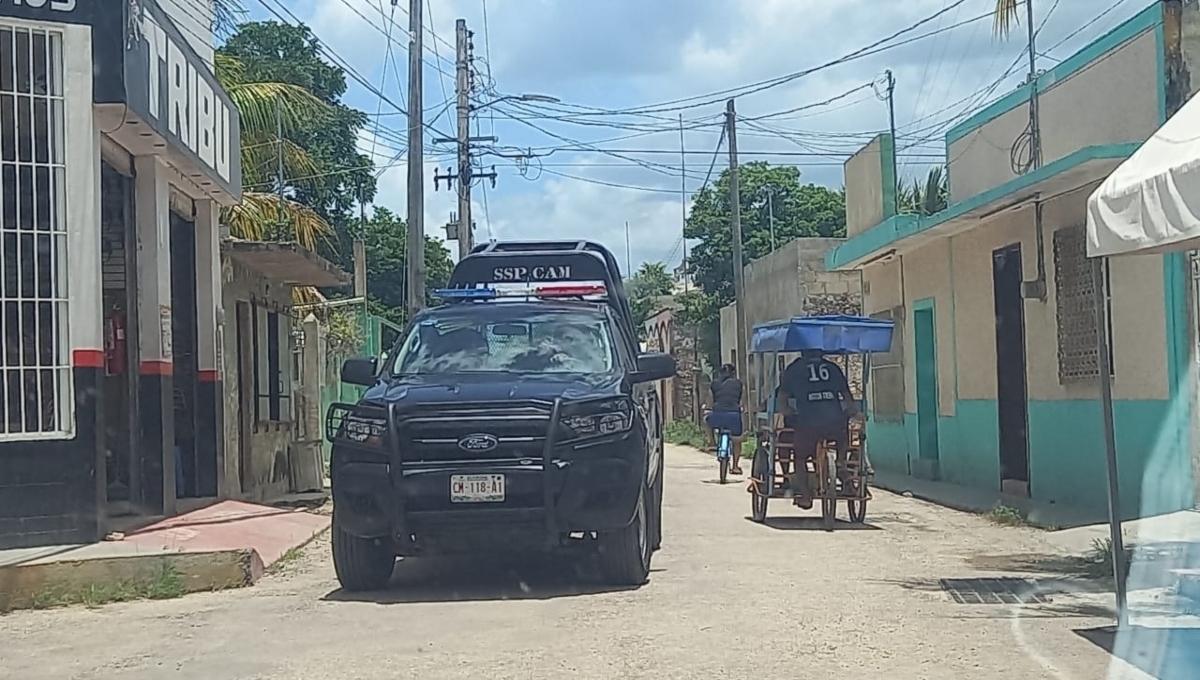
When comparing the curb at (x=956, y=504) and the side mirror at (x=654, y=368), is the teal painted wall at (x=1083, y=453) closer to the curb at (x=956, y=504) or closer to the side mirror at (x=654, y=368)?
the curb at (x=956, y=504)

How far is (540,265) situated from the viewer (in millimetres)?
16078

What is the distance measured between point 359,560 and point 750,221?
47543 millimetres

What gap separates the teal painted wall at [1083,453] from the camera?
13414 mm

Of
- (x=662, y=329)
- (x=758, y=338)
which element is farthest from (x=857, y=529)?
(x=662, y=329)

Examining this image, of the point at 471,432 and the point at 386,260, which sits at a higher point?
the point at 386,260

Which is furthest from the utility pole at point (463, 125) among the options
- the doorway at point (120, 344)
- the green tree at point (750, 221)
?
the doorway at point (120, 344)

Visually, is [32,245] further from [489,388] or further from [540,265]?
[540,265]

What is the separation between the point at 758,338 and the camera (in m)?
15.7

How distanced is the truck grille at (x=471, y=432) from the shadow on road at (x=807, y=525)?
5445mm

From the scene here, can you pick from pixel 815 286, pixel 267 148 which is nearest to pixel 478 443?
pixel 267 148

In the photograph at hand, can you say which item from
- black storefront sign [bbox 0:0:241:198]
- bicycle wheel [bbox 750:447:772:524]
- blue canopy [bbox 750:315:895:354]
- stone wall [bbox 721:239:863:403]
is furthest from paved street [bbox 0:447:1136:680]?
stone wall [bbox 721:239:863:403]

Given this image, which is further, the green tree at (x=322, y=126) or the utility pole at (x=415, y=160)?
the green tree at (x=322, y=126)

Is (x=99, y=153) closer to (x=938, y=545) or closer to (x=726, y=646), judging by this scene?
(x=726, y=646)

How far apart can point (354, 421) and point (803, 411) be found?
→ 5962 millimetres
